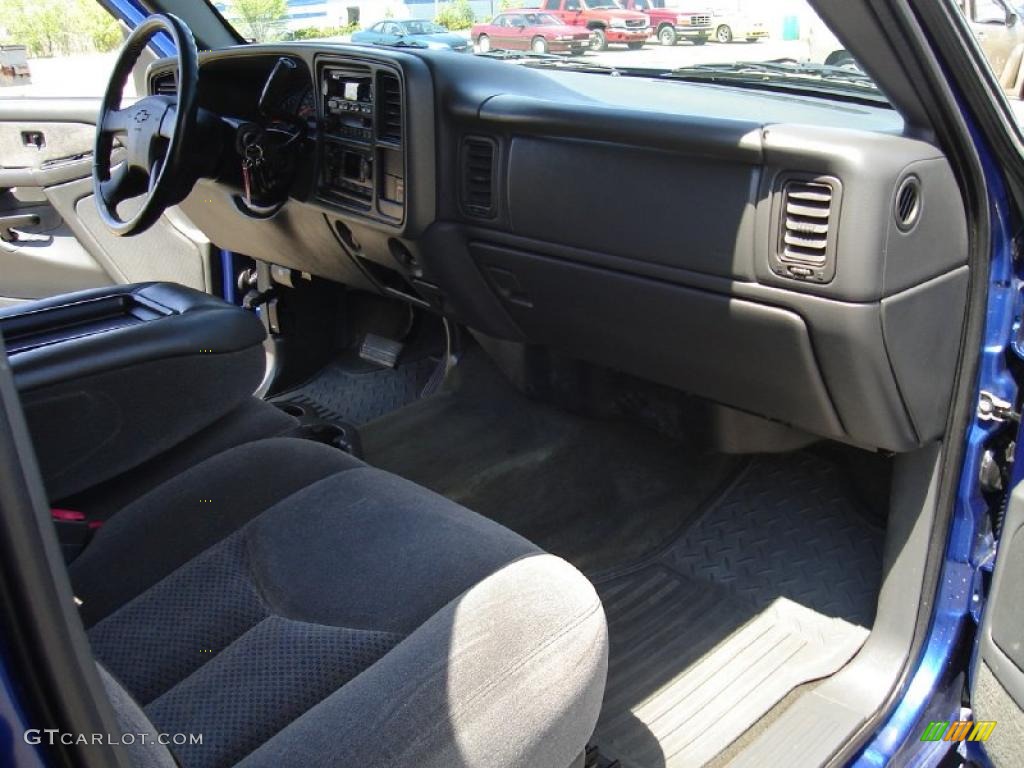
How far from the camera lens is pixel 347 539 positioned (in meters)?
1.38

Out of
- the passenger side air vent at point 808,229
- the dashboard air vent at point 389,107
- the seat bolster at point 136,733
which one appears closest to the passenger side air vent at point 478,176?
the dashboard air vent at point 389,107

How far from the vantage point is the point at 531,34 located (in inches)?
92.4

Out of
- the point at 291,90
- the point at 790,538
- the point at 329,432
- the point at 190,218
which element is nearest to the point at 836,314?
the point at 790,538

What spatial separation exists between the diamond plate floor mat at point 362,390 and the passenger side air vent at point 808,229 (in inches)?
62.2

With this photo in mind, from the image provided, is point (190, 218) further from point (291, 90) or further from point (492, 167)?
point (492, 167)

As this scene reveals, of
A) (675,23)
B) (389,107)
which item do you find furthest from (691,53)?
(389,107)

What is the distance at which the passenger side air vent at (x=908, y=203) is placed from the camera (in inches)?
51.2

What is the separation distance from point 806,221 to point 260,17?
1.69 m

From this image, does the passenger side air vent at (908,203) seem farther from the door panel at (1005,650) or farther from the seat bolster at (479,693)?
the seat bolster at (479,693)

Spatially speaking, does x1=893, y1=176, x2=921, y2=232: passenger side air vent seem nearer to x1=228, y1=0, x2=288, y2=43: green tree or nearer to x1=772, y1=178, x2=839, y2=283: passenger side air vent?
x1=772, y1=178, x2=839, y2=283: passenger side air vent

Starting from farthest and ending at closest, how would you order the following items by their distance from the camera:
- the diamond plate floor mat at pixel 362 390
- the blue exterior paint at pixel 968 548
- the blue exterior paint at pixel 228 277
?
the blue exterior paint at pixel 228 277 → the diamond plate floor mat at pixel 362 390 → the blue exterior paint at pixel 968 548

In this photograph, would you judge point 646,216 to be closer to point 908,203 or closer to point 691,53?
point 908,203

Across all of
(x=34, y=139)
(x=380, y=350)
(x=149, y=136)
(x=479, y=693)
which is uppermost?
(x=149, y=136)

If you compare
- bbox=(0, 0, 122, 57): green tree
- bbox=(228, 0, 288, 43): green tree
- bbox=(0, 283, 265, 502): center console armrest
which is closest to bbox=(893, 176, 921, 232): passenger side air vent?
bbox=(0, 283, 265, 502): center console armrest
